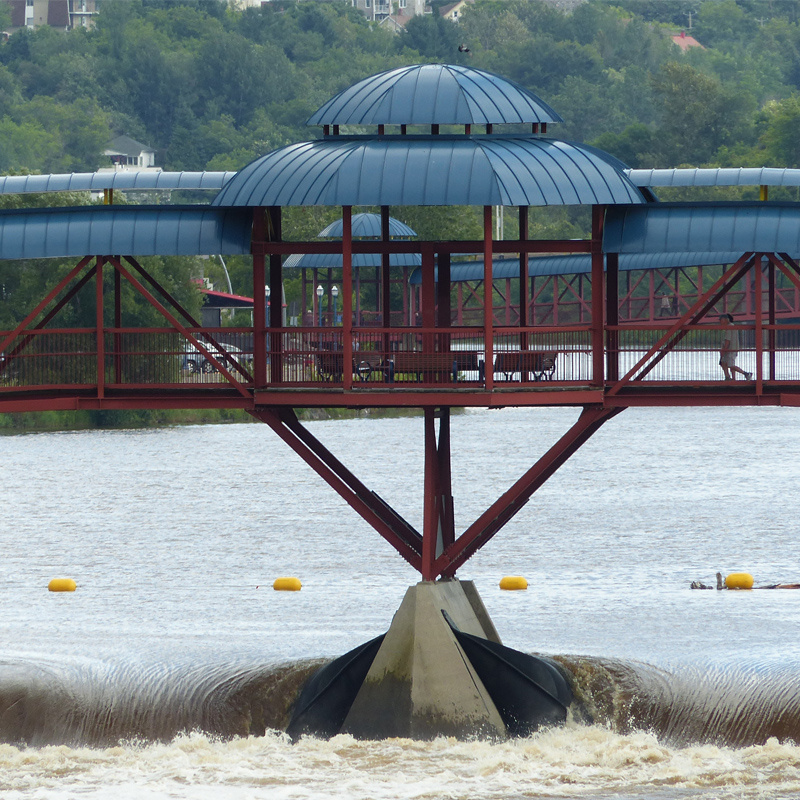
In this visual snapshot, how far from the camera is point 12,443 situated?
95500mm

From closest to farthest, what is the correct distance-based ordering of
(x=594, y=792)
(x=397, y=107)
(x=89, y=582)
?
(x=594, y=792) < (x=397, y=107) < (x=89, y=582)

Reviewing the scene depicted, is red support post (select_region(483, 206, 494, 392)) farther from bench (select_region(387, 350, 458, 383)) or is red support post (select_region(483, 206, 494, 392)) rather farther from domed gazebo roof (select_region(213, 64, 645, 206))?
bench (select_region(387, 350, 458, 383))

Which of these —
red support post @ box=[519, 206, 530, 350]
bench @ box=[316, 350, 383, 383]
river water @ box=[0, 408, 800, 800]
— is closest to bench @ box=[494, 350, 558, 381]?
red support post @ box=[519, 206, 530, 350]

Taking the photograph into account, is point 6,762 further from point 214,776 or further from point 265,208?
point 265,208

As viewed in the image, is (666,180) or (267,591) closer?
(666,180)

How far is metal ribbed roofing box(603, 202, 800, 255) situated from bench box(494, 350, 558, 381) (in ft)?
7.99

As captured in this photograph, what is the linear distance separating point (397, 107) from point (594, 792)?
13.5m

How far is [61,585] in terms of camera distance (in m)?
53.1

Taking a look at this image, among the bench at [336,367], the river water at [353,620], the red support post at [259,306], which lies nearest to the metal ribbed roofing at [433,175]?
the red support post at [259,306]

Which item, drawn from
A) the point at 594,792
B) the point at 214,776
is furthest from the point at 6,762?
the point at 594,792

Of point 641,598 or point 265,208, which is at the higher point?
point 265,208

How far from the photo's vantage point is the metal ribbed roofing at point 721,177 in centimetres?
→ 3606

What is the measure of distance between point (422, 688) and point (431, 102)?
37.3 feet

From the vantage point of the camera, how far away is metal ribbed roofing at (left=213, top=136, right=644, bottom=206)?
32656mm
